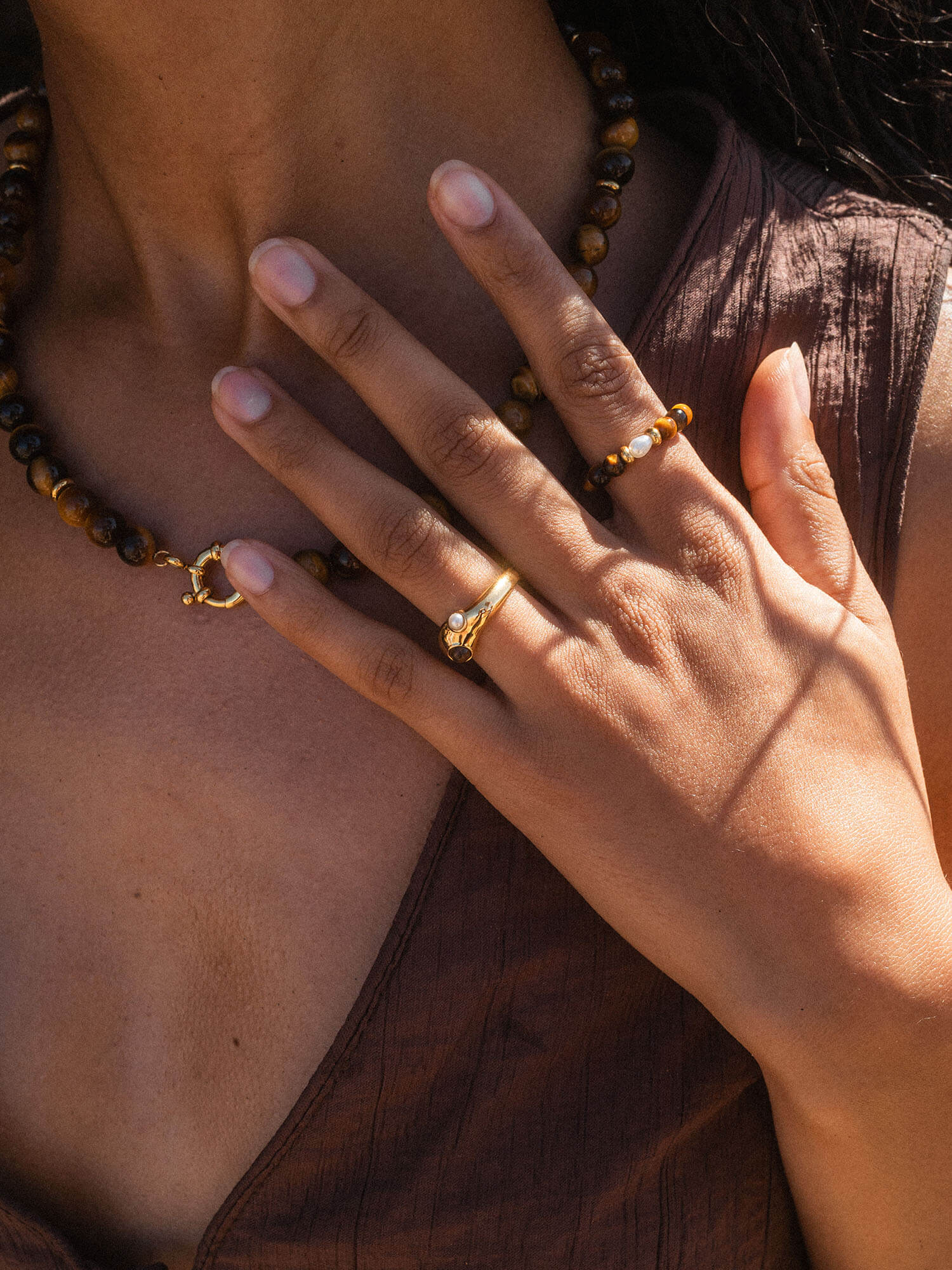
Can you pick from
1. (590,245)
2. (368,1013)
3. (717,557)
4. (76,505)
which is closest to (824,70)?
(590,245)

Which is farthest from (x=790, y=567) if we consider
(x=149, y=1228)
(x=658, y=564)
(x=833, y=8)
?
(x=149, y=1228)

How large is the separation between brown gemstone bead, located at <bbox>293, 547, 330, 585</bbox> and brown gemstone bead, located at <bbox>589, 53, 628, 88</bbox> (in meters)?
0.61

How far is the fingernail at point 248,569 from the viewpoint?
3.17ft

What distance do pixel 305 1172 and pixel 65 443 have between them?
32.2 inches

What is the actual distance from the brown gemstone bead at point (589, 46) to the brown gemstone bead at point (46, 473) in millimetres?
741

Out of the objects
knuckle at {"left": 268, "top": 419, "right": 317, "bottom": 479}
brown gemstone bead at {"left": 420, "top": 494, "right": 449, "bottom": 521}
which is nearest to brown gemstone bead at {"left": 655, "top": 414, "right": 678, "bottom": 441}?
brown gemstone bead at {"left": 420, "top": 494, "right": 449, "bottom": 521}

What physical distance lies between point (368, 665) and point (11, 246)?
2.39 feet

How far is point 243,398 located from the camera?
98cm

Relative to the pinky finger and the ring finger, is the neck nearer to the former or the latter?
the ring finger

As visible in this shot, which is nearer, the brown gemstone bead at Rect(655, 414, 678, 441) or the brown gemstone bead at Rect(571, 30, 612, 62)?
the brown gemstone bead at Rect(655, 414, 678, 441)

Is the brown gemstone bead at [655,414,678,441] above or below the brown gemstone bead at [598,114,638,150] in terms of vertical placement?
below

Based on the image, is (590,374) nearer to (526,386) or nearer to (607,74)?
(526,386)

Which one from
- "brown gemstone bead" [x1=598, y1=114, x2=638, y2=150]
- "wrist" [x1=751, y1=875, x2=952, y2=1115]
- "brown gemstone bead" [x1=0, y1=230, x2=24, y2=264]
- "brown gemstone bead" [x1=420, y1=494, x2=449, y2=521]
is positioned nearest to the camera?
"wrist" [x1=751, y1=875, x2=952, y2=1115]

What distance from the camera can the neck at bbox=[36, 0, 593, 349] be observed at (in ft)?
3.21
